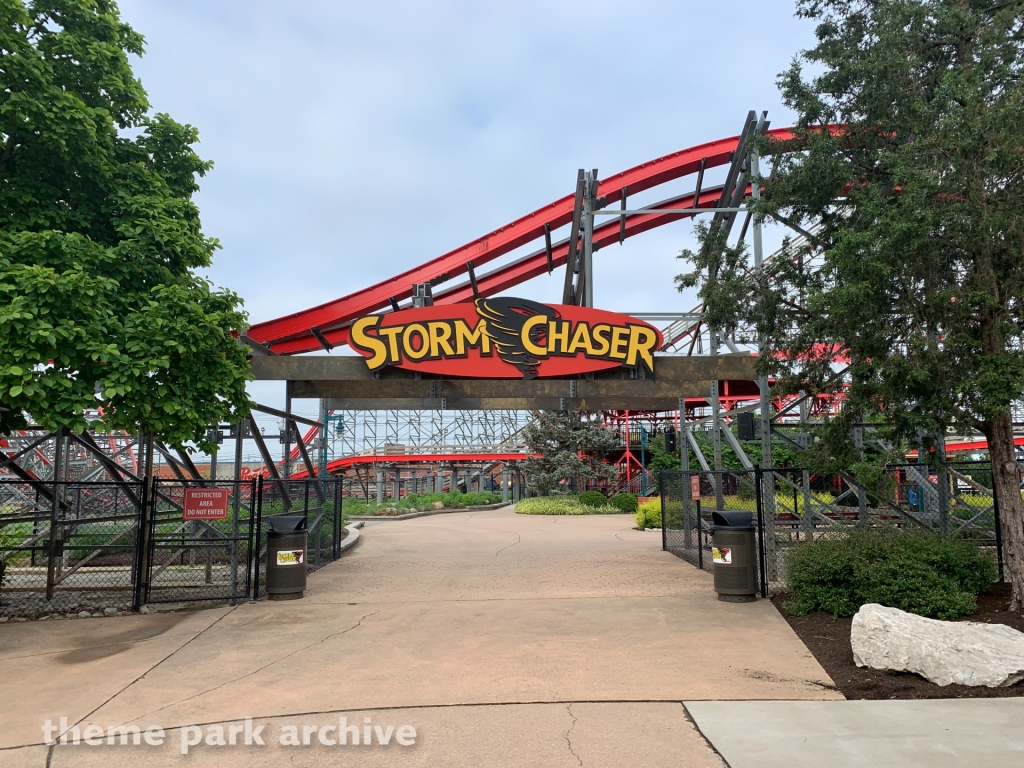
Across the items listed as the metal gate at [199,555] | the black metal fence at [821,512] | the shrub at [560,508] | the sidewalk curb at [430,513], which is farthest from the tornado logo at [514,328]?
the shrub at [560,508]

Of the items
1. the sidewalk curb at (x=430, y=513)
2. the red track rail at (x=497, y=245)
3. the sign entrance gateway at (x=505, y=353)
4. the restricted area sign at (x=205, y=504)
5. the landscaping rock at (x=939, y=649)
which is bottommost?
the sidewalk curb at (x=430, y=513)

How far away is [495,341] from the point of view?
1270 centimetres

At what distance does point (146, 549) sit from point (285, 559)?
5.91ft

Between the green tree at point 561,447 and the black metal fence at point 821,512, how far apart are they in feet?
53.1

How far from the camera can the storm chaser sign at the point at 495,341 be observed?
12.6 metres

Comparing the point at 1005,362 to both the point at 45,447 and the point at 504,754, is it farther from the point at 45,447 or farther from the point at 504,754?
the point at 45,447

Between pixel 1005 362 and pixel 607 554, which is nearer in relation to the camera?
pixel 1005 362

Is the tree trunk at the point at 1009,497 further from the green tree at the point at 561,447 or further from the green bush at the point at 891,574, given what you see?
the green tree at the point at 561,447

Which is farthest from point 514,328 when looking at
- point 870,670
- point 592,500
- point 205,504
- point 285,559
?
point 592,500

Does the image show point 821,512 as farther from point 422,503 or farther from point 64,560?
point 422,503

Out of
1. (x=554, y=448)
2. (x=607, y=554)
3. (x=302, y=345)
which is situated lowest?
(x=607, y=554)

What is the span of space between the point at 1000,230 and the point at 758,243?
17.6ft

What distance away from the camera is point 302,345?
1983cm

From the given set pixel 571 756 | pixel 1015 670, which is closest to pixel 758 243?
pixel 1015 670
